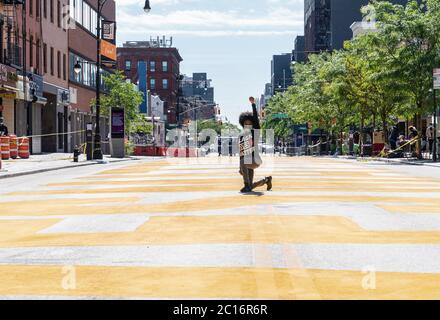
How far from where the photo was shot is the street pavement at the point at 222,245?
6840 millimetres

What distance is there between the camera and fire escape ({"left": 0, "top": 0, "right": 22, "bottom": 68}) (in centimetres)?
4647

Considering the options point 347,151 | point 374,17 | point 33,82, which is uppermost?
point 374,17

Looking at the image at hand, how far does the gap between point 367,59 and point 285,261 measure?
127 ft

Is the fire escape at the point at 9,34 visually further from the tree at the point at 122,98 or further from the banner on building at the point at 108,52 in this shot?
the banner on building at the point at 108,52

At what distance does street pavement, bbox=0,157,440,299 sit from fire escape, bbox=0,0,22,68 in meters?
30.8

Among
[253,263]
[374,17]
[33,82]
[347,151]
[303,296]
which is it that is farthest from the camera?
[347,151]

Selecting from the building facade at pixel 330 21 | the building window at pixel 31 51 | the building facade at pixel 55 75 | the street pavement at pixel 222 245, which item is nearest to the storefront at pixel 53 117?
the building facade at pixel 55 75

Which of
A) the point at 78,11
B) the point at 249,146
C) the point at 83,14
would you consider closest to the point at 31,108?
the point at 78,11

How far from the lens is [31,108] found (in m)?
55.5

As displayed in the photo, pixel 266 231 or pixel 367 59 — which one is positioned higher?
pixel 367 59

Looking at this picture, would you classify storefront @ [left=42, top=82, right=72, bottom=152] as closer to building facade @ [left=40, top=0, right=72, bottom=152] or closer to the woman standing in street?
building facade @ [left=40, top=0, right=72, bottom=152]

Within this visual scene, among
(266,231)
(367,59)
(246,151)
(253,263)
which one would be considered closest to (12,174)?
(246,151)

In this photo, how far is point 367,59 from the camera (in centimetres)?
4550

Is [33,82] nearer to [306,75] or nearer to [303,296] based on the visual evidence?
[306,75]
